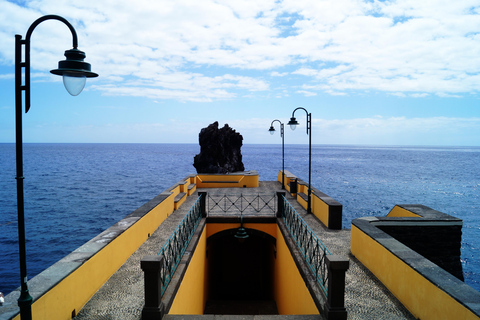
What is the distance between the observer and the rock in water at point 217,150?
41.0 meters

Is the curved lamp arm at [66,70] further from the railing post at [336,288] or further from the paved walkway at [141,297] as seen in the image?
the railing post at [336,288]

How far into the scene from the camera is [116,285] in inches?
270

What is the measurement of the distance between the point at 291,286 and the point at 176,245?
148 inches

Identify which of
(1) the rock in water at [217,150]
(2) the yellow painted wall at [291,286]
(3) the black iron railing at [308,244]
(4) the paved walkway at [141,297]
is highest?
(1) the rock in water at [217,150]

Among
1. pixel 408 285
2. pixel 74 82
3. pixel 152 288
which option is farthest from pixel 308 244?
pixel 74 82

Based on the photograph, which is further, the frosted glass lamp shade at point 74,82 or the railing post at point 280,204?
the railing post at point 280,204

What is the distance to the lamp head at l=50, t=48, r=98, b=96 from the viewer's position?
3.86 meters

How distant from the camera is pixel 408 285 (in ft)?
19.3

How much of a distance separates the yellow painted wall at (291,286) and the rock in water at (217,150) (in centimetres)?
2880

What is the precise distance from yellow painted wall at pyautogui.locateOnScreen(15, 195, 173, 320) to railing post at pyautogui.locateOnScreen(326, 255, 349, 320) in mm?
4561

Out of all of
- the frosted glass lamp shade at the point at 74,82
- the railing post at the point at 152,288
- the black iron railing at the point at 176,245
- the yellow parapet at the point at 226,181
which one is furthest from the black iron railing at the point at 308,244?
the yellow parapet at the point at 226,181

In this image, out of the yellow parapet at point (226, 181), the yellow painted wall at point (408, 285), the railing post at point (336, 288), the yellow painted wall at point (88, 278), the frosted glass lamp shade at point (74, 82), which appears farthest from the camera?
the yellow parapet at point (226, 181)

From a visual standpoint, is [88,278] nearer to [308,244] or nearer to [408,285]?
[308,244]

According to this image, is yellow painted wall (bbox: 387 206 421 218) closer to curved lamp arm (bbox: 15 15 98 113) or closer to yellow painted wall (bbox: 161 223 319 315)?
yellow painted wall (bbox: 161 223 319 315)
